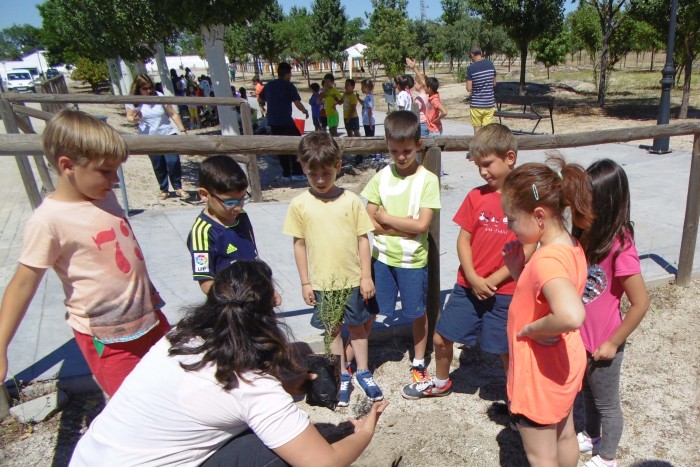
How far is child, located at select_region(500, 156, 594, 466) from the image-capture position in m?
1.64

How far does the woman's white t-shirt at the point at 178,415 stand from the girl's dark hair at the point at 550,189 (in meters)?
1.01

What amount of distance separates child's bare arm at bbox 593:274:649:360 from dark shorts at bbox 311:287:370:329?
46.1 inches

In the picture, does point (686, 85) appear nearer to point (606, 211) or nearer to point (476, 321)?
point (476, 321)

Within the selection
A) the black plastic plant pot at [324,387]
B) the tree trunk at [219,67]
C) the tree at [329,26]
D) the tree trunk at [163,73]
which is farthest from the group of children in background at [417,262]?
the tree at [329,26]

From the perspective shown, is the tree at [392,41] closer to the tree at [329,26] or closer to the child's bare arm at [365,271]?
the tree at [329,26]

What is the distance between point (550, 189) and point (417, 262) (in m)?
1.14

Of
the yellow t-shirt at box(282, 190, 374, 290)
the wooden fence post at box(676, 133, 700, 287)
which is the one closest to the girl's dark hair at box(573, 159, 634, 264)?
the yellow t-shirt at box(282, 190, 374, 290)

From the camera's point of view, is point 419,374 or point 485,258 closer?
point 485,258

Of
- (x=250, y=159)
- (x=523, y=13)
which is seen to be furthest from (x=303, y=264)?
(x=523, y=13)

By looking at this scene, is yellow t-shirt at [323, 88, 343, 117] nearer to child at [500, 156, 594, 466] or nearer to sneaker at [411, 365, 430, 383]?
sneaker at [411, 365, 430, 383]

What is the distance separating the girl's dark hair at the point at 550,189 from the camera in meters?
1.67

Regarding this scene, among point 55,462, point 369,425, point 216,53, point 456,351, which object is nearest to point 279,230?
point 456,351

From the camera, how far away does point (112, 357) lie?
6.44ft

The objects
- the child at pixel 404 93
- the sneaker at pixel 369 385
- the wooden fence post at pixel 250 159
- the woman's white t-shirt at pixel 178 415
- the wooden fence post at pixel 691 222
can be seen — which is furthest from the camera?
the child at pixel 404 93
